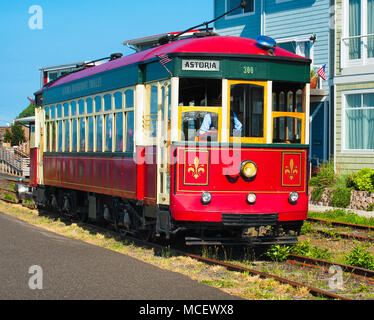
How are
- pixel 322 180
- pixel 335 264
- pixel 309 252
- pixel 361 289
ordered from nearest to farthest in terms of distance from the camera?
1. pixel 361 289
2. pixel 335 264
3. pixel 309 252
4. pixel 322 180

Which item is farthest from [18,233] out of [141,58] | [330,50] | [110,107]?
[330,50]

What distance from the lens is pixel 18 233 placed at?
1416 cm

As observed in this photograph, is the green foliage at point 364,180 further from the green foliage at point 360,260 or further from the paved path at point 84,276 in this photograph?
the paved path at point 84,276

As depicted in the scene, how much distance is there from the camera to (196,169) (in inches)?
412

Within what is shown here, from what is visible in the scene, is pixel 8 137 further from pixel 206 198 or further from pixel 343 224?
pixel 206 198

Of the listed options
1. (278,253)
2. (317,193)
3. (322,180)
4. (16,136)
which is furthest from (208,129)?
(16,136)

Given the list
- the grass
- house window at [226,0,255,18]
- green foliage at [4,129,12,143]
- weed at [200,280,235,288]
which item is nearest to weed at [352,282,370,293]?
the grass

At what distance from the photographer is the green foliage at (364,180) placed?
19281mm

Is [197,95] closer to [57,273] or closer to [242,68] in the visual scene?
[242,68]

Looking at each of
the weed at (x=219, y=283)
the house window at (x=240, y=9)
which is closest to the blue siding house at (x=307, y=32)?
the house window at (x=240, y=9)

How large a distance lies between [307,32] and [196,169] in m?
16.9

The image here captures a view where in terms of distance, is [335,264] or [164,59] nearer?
[335,264]

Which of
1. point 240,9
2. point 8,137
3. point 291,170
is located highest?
point 240,9
